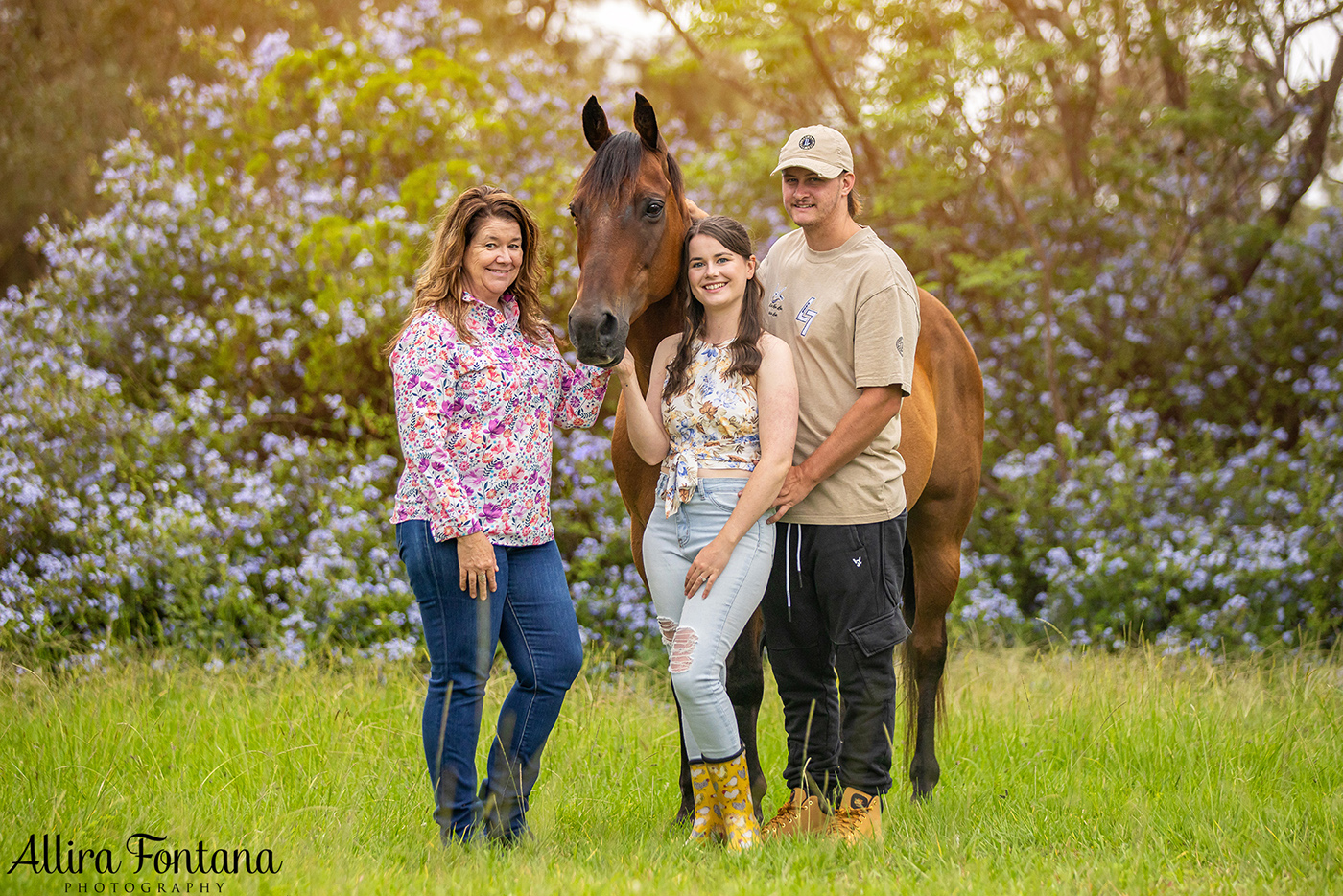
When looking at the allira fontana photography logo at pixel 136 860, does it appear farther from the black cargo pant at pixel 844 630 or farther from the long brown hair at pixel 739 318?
the long brown hair at pixel 739 318

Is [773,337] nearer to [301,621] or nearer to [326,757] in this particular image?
[326,757]

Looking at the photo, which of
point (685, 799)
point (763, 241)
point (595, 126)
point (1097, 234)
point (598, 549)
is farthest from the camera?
point (1097, 234)

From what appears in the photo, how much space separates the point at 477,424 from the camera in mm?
2912

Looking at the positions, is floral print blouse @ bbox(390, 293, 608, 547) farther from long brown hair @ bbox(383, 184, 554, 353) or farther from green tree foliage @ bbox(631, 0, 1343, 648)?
green tree foliage @ bbox(631, 0, 1343, 648)

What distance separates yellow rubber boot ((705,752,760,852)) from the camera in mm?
2902

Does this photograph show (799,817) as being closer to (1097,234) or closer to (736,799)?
(736,799)

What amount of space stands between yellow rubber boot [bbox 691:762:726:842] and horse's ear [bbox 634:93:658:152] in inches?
73.0

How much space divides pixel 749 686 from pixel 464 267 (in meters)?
1.58

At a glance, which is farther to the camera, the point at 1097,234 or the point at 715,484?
the point at 1097,234

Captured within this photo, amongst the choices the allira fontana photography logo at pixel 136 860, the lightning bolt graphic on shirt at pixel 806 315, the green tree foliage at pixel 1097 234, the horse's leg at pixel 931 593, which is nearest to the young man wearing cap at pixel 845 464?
the lightning bolt graphic on shirt at pixel 806 315

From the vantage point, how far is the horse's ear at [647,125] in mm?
3031

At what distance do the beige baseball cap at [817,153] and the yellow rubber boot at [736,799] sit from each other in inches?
67.0

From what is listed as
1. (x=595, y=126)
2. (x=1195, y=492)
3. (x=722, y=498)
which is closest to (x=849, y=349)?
(x=722, y=498)

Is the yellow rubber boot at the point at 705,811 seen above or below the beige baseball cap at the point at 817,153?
below
